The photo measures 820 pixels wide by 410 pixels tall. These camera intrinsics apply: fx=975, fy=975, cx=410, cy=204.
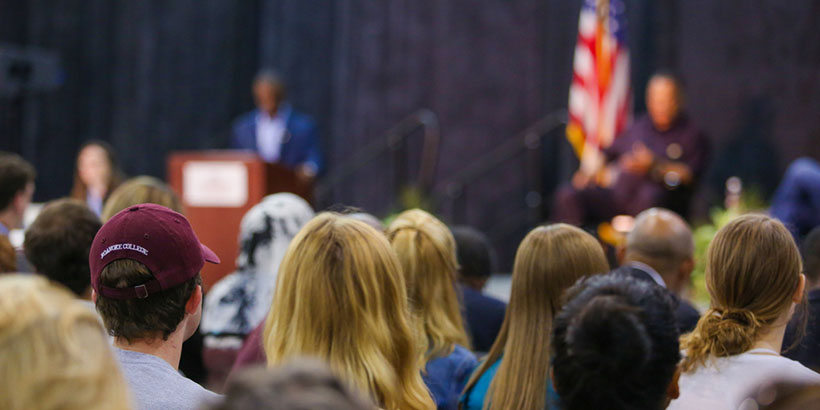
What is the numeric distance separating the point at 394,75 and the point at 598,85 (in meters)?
2.48

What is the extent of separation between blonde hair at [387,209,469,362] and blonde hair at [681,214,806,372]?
0.72m

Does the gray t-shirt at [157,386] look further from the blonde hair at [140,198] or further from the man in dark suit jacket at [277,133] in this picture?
the man in dark suit jacket at [277,133]

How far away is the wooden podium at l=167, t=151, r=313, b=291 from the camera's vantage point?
5848 millimetres

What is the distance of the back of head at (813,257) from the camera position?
10.5 feet

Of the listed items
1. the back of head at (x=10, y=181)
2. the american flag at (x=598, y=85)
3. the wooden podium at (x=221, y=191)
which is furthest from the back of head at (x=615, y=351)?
the american flag at (x=598, y=85)

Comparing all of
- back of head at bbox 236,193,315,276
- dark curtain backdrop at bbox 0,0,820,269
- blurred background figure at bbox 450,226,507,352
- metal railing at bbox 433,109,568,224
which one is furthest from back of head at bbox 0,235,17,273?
dark curtain backdrop at bbox 0,0,820,269

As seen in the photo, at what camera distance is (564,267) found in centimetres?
254

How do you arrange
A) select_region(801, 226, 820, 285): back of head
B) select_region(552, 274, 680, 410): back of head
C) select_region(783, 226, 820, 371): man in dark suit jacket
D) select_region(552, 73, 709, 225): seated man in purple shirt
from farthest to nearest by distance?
select_region(552, 73, 709, 225): seated man in purple shirt
select_region(801, 226, 820, 285): back of head
select_region(783, 226, 820, 371): man in dark suit jacket
select_region(552, 274, 680, 410): back of head

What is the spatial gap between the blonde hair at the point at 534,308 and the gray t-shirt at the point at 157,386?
0.84m

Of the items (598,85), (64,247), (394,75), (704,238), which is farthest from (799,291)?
(394,75)

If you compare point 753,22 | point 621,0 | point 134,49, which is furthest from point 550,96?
point 134,49

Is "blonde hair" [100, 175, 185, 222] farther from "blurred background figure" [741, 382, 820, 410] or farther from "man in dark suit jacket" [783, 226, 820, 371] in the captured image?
"blurred background figure" [741, 382, 820, 410]

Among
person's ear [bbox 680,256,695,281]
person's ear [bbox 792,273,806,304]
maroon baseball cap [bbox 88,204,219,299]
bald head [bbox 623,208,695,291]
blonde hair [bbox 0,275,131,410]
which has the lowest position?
person's ear [bbox 680,256,695,281]

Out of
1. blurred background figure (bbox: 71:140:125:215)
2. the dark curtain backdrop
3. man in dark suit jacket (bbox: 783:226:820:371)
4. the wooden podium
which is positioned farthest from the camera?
the dark curtain backdrop
